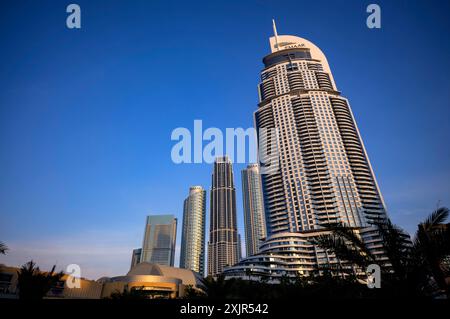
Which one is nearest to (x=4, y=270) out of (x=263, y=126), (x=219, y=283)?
(x=219, y=283)

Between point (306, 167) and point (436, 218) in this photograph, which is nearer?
point (436, 218)

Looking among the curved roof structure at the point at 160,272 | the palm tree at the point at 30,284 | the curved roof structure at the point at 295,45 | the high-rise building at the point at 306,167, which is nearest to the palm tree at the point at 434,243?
the palm tree at the point at 30,284

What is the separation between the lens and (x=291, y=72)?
449 ft

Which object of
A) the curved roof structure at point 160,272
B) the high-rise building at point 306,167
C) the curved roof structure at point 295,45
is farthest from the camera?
the curved roof structure at point 295,45

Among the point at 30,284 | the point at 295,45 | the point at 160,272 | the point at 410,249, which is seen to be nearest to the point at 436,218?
the point at 410,249

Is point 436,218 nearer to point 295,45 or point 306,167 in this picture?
point 306,167

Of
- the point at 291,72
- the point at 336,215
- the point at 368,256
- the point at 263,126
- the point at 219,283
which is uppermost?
the point at 291,72

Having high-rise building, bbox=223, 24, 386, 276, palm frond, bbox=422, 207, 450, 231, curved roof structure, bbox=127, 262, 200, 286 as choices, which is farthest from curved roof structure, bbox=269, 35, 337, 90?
palm frond, bbox=422, 207, 450, 231

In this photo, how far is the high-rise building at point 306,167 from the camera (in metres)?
96.2

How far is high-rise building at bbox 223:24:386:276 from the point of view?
3789 inches

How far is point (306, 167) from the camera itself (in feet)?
368

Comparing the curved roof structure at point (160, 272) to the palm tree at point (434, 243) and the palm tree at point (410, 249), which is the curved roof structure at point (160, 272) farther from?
the palm tree at point (434, 243)
